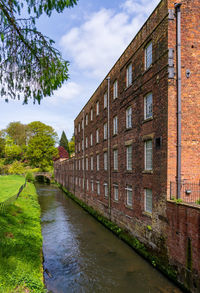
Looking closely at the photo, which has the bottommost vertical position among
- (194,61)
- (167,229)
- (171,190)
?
(167,229)

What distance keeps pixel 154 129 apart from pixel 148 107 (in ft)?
5.32

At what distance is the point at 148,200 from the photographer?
474 inches

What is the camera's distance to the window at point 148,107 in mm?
12062

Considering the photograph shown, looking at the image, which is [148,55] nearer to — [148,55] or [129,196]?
[148,55]

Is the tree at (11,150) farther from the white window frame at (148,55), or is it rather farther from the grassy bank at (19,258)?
the white window frame at (148,55)

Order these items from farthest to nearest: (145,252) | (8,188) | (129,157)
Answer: (8,188), (129,157), (145,252)

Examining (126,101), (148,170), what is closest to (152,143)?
(148,170)

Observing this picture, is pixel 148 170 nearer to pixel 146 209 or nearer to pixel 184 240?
pixel 146 209

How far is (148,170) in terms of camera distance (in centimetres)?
1175

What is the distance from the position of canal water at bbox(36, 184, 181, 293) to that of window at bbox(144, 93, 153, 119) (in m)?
7.57

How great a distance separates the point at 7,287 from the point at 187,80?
10302 millimetres

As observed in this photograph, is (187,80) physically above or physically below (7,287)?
above

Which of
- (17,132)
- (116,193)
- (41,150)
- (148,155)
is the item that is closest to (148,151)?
(148,155)

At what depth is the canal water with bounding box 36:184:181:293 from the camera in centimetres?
921
